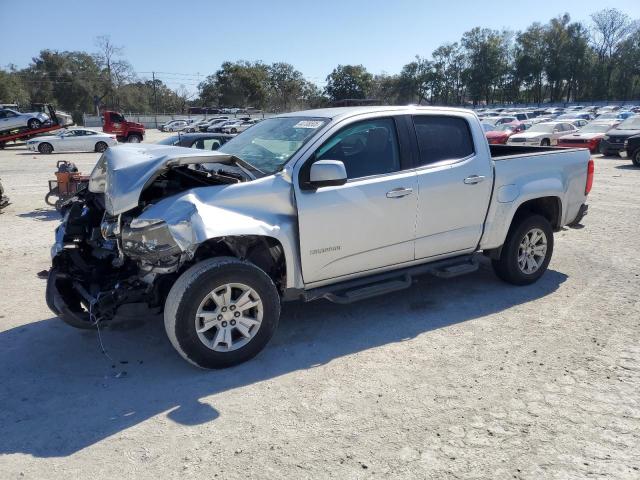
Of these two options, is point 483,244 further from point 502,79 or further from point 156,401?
point 502,79

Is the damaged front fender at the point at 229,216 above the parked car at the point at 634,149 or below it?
above

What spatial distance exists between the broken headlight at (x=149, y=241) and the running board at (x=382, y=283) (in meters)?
1.23

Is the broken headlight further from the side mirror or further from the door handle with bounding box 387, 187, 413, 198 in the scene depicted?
the door handle with bounding box 387, 187, 413, 198

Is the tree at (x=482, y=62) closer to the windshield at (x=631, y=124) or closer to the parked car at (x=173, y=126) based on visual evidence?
the parked car at (x=173, y=126)

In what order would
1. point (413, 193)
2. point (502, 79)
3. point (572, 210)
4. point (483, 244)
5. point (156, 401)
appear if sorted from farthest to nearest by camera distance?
1. point (502, 79)
2. point (572, 210)
3. point (483, 244)
4. point (413, 193)
5. point (156, 401)

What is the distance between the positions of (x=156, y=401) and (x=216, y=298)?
32.1 inches

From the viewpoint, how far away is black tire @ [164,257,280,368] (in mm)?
3699

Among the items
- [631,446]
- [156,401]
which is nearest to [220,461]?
[156,401]

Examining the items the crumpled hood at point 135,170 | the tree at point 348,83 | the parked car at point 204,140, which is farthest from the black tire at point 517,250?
the tree at point 348,83

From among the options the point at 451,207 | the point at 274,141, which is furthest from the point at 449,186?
the point at 274,141

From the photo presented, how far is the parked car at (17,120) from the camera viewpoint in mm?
Answer: 30062

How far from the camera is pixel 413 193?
4738 millimetres

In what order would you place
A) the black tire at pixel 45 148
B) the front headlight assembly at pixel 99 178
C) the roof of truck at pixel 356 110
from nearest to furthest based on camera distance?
the front headlight assembly at pixel 99 178, the roof of truck at pixel 356 110, the black tire at pixel 45 148

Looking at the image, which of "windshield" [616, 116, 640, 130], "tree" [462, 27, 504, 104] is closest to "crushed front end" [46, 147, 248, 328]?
"windshield" [616, 116, 640, 130]
